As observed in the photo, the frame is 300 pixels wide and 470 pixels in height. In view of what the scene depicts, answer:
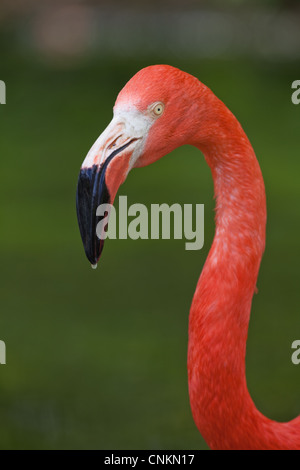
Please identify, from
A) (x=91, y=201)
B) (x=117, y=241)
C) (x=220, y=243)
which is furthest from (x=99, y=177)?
(x=117, y=241)

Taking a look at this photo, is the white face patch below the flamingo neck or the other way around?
the other way around

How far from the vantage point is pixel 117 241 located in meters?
4.98

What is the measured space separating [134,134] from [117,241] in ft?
11.3

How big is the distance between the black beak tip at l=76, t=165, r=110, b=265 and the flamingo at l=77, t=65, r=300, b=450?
0.35 ft

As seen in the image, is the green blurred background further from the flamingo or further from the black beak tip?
the black beak tip

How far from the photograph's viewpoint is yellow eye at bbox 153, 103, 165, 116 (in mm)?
1589

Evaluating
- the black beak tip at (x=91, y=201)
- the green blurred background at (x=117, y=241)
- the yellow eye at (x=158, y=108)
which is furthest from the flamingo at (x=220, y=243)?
the green blurred background at (x=117, y=241)

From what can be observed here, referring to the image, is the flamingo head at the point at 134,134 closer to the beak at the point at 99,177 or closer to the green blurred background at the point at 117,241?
the beak at the point at 99,177

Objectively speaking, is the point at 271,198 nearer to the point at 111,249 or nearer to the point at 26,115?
the point at 111,249

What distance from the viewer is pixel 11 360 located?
3.64 m

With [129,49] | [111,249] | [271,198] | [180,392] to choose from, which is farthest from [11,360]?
[129,49]

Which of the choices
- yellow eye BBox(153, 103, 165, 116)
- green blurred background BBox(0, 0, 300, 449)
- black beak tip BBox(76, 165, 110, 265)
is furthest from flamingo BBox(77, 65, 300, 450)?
green blurred background BBox(0, 0, 300, 449)

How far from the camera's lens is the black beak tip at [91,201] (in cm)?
151
